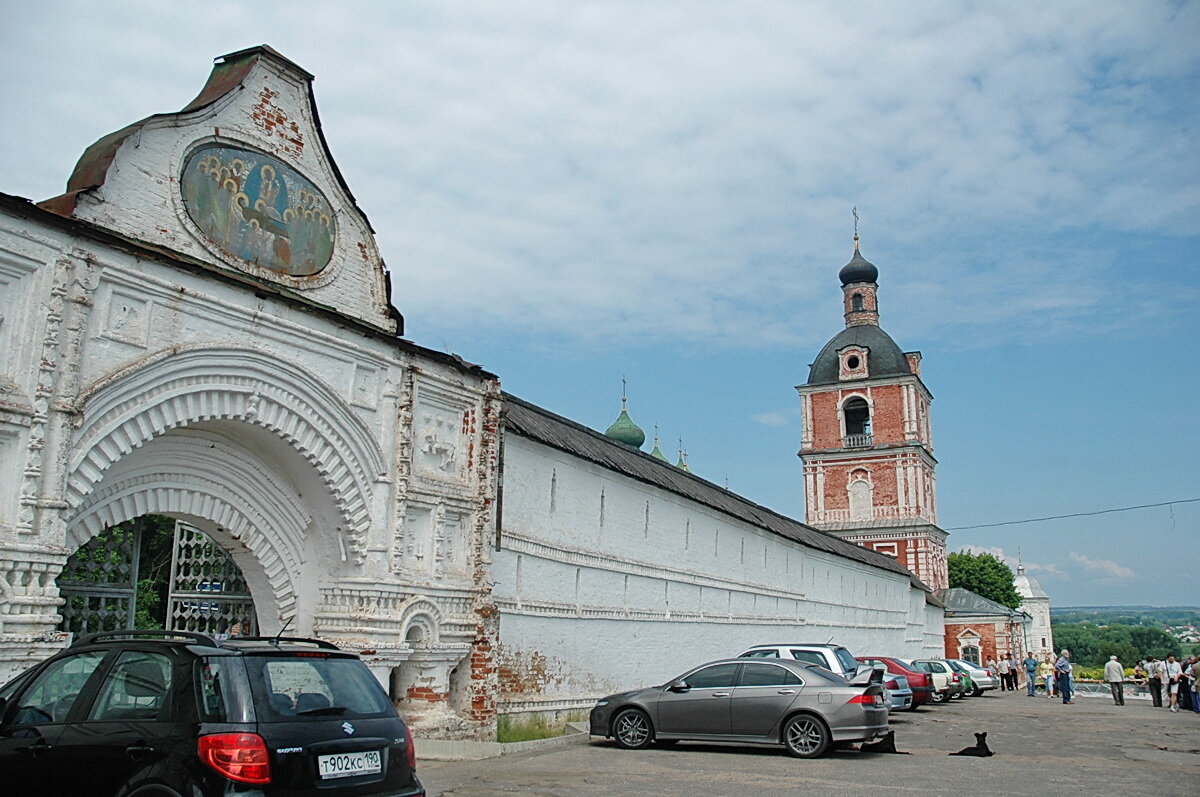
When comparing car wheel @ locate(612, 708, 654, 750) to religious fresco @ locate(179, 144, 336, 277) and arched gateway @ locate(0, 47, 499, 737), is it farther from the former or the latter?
religious fresco @ locate(179, 144, 336, 277)

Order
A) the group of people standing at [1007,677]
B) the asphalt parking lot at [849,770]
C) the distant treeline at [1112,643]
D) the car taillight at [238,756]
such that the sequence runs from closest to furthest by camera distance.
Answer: the car taillight at [238,756] → the asphalt parking lot at [849,770] → the group of people standing at [1007,677] → the distant treeline at [1112,643]

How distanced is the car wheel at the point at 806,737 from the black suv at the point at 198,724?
7.36 m

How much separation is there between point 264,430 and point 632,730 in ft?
20.4

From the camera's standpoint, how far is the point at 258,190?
35.0 feet

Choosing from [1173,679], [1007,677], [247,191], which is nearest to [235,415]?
[247,191]

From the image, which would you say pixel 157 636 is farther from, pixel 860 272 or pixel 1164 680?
pixel 860 272

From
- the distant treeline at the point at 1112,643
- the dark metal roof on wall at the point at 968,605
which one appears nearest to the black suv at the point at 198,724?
the dark metal roof on wall at the point at 968,605

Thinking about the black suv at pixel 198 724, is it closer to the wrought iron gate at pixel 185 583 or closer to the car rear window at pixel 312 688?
the car rear window at pixel 312 688

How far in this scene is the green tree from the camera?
73812mm

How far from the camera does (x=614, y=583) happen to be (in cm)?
1794

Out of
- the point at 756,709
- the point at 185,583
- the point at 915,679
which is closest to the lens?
the point at 185,583

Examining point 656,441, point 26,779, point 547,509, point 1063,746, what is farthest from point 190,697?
point 656,441

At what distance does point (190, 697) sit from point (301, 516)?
6017 mm

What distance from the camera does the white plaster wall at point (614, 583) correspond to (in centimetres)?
1504
